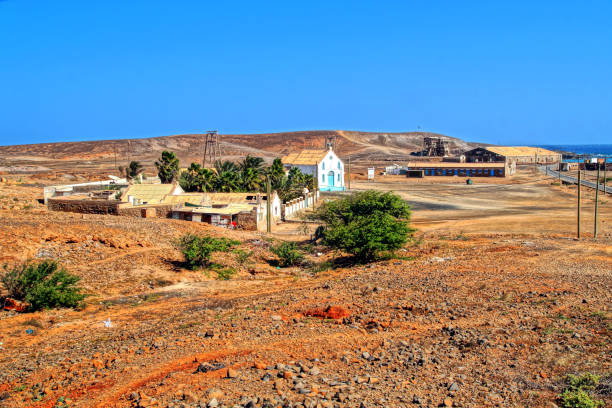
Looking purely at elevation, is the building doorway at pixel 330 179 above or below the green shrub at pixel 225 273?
above

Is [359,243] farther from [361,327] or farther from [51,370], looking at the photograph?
[51,370]

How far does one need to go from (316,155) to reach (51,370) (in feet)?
186

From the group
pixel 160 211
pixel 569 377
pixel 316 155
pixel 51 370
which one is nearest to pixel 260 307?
pixel 51 370

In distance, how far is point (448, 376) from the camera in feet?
32.6

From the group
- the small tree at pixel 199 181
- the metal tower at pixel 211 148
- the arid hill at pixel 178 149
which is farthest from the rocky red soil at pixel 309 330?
the arid hill at pixel 178 149

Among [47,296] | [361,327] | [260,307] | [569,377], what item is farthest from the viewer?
[47,296]

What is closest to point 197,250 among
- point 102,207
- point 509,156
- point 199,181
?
point 102,207

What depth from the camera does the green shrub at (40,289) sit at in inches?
641

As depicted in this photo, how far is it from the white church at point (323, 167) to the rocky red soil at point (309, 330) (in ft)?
133

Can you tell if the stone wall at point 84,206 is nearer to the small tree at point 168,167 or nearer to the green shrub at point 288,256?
the green shrub at point 288,256

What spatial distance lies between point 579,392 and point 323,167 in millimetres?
55971

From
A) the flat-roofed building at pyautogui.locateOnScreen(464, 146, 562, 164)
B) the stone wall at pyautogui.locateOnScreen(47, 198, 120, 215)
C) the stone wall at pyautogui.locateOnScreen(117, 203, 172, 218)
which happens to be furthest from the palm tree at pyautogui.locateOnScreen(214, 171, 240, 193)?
the flat-roofed building at pyautogui.locateOnScreen(464, 146, 562, 164)

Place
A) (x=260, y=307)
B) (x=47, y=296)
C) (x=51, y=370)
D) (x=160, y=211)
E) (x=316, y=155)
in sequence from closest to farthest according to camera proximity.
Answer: (x=51, y=370)
(x=260, y=307)
(x=47, y=296)
(x=160, y=211)
(x=316, y=155)

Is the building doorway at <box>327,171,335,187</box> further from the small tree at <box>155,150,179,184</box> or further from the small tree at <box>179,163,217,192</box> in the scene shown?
the small tree at <box>179,163,217,192</box>
